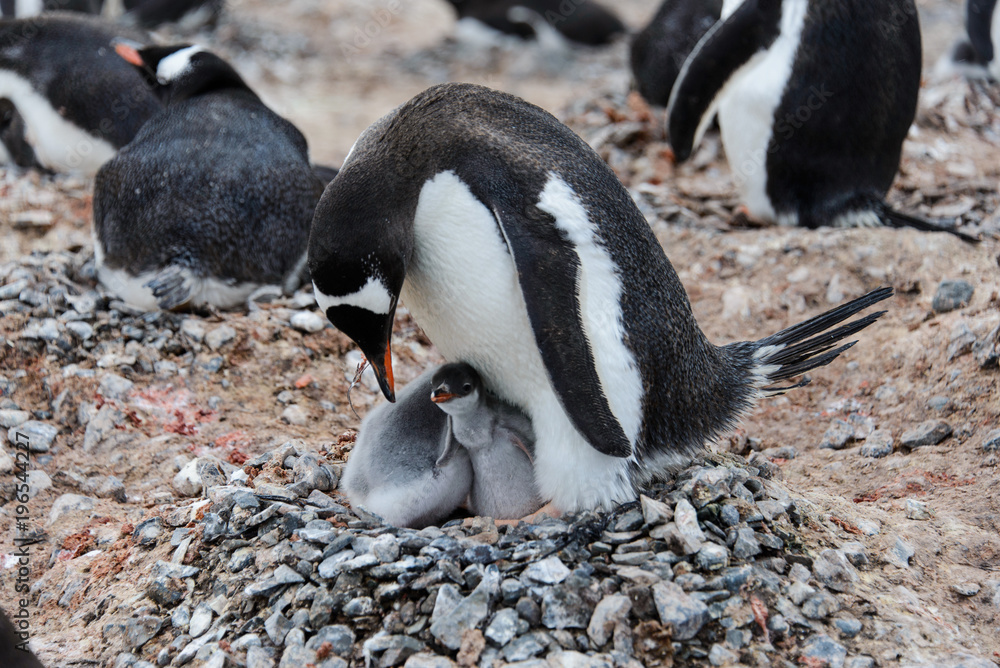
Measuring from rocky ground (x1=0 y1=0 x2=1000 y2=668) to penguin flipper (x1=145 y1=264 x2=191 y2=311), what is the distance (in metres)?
0.11

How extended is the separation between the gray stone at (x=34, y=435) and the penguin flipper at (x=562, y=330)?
183 cm

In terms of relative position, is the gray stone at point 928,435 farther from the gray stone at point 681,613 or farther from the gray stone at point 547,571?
the gray stone at point 547,571

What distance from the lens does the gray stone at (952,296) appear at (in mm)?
3498

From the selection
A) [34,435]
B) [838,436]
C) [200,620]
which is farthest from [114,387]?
[838,436]

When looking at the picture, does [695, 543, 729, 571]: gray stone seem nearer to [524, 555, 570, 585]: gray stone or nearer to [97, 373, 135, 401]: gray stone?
[524, 555, 570, 585]: gray stone

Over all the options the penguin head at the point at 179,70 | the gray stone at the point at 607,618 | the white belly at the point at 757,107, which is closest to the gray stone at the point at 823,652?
the gray stone at the point at 607,618

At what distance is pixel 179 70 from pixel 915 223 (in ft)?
11.5

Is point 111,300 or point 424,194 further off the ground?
point 424,194

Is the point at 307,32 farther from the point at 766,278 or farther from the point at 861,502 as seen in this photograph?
the point at 861,502

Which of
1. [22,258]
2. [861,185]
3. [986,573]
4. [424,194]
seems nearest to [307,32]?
[22,258]

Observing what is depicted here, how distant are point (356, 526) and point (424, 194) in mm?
829

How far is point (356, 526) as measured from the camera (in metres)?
2.18

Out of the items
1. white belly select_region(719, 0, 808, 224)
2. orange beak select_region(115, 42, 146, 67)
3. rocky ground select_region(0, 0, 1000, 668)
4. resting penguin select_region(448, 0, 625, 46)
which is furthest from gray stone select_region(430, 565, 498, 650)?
resting penguin select_region(448, 0, 625, 46)

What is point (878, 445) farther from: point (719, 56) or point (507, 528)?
point (719, 56)
